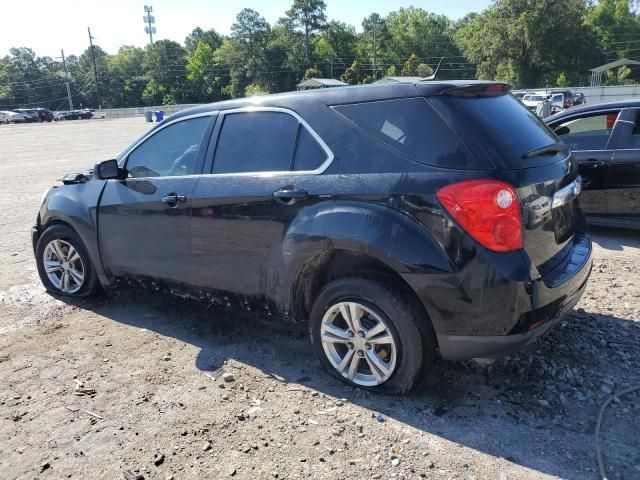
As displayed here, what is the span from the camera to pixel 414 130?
299cm

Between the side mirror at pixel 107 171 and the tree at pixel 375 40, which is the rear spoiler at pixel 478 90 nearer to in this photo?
the side mirror at pixel 107 171

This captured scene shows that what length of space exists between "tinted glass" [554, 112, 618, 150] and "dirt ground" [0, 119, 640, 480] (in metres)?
2.60

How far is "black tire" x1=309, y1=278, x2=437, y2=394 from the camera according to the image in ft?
9.81

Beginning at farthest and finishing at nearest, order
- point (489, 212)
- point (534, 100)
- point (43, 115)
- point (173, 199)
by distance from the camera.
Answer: point (43, 115) → point (534, 100) → point (173, 199) → point (489, 212)

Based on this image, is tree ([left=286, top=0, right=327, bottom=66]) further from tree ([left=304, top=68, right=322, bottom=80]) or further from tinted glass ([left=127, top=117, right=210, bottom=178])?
tinted glass ([left=127, top=117, right=210, bottom=178])

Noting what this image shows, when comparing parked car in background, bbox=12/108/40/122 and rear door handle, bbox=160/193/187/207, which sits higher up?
parked car in background, bbox=12/108/40/122

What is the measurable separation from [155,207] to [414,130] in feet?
7.13

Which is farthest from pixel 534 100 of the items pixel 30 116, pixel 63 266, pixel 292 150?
pixel 30 116

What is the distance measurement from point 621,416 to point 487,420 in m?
0.73

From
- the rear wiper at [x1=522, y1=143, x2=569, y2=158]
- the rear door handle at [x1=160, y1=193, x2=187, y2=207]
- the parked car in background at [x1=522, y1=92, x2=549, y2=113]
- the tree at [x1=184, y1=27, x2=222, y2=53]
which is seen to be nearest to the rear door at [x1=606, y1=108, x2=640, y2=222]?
the rear wiper at [x1=522, y1=143, x2=569, y2=158]

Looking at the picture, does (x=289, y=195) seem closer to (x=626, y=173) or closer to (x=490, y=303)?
(x=490, y=303)

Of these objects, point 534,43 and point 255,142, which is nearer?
point 255,142

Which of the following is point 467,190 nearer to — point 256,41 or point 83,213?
point 83,213

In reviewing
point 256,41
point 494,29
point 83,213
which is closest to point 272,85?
point 256,41
